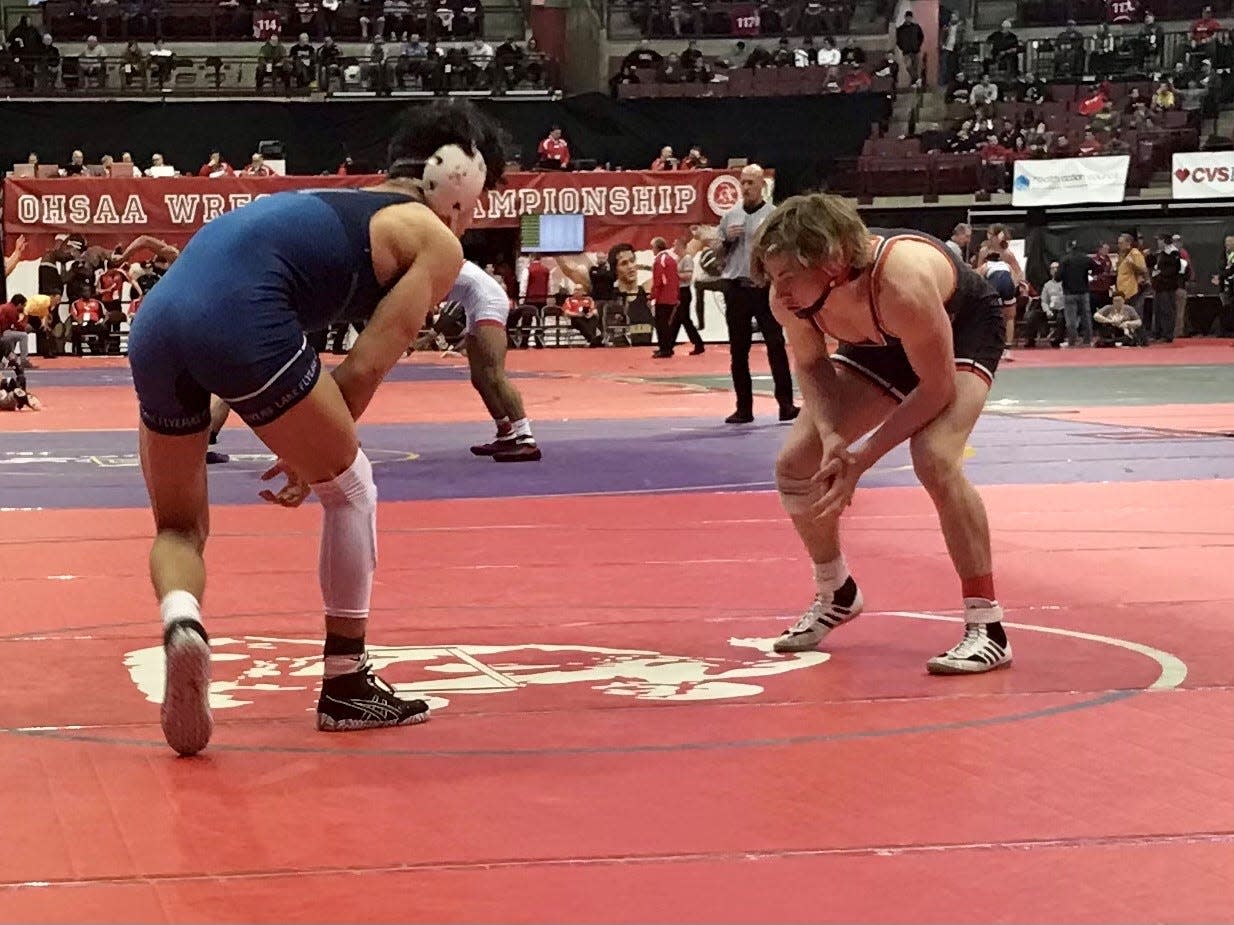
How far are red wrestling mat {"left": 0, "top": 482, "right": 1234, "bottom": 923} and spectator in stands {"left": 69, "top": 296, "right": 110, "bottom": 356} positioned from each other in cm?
1859

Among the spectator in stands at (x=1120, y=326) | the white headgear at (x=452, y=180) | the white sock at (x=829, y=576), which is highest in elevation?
the white headgear at (x=452, y=180)

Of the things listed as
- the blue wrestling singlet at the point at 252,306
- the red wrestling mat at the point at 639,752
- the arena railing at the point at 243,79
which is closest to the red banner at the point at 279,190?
the arena railing at the point at 243,79

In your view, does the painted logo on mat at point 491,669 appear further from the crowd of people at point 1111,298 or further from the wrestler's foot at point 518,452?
the crowd of people at point 1111,298

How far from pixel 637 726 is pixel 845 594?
124 centimetres

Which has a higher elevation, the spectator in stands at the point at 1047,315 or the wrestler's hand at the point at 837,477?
the wrestler's hand at the point at 837,477

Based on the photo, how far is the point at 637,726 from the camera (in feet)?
13.0

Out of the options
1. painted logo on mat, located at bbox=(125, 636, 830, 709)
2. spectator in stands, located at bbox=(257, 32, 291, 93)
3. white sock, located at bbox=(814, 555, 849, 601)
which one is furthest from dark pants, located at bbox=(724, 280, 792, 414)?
spectator in stands, located at bbox=(257, 32, 291, 93)

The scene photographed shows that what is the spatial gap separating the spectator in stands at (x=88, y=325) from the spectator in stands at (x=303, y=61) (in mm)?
6509

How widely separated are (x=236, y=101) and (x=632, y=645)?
24.7m

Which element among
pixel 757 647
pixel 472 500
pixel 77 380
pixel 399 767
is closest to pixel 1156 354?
pixel 77 380

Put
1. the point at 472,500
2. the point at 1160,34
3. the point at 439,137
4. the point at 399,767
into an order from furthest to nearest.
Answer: the point at 1160,34 < the point at 472,500 < the point at 439,137 < the point at 399,767

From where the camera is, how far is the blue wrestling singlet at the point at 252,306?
373 cm

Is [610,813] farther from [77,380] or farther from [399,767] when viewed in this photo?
[77,380]

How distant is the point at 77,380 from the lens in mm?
19375
